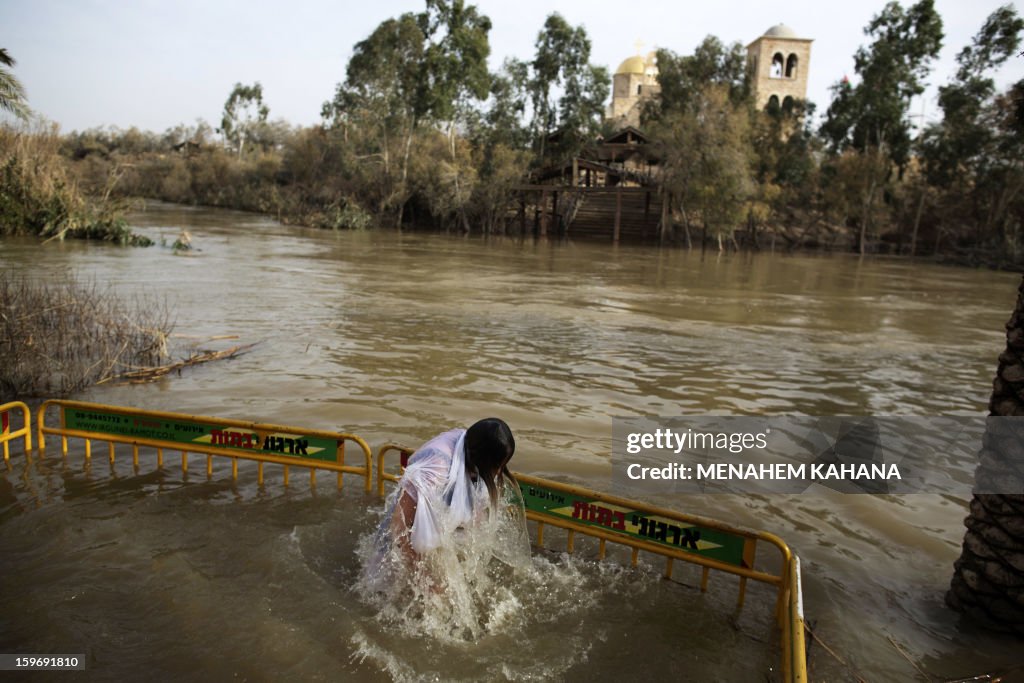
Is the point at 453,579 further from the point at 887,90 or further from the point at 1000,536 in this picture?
the point at 887,90

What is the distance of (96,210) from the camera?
93.2 ft

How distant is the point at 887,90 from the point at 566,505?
165 ft

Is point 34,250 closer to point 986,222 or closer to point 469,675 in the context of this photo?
point 469,675

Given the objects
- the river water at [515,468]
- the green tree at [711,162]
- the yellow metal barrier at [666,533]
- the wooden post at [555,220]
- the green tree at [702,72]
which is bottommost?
the river water at [515,468]

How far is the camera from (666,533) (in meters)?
4.51

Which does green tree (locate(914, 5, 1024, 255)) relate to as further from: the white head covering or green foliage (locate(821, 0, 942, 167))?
the white head covering

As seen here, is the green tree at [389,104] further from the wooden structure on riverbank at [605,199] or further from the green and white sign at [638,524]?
the green and white sign at [638,524]

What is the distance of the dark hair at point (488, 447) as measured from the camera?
11.8ft

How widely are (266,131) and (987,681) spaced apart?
99768mm

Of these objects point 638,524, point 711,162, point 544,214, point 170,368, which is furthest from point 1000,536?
point 544,214

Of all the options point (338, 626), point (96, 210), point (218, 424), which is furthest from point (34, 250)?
point (338, 626)

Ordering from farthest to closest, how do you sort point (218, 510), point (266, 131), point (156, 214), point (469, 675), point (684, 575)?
1. point (266, 131)
2. point (156, 214)
3. point (218, 510)
4. point (684, 575)
5. point (469, 675)

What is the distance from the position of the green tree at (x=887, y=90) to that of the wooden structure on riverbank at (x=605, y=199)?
12.7 metres

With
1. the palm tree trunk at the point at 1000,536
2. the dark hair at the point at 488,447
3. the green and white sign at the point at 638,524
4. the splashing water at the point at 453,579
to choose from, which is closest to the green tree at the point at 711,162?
the palm tree trunk at the point at 1000,536
